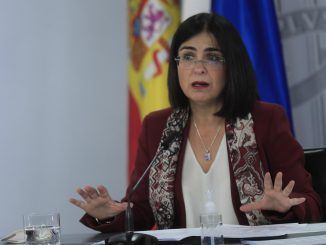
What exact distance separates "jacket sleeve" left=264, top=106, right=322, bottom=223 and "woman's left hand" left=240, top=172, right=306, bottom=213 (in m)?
0.07

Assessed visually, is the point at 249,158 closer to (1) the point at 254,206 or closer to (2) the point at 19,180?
(1) the point at 254,206

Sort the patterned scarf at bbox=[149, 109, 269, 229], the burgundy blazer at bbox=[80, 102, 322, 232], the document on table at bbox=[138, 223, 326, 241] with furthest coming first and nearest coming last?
the patterned scarf at bbox=[149, 109, 269, 229] → the burgundy blazer at bbox=[80, 102, 322, 232] → the document on table at bbox=[138, 223, 326, 241]

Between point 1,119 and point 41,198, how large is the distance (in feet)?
1.64

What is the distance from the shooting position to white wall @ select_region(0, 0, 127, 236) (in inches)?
114

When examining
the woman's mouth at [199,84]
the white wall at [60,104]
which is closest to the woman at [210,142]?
the woman's mouth at [199,84]

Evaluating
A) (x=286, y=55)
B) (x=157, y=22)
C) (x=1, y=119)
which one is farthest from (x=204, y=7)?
(x=1, y=119)

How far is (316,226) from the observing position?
1.31 metres

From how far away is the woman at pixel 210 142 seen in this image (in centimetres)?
182

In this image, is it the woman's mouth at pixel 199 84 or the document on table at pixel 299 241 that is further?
the woman's mouth at pixel 199 84

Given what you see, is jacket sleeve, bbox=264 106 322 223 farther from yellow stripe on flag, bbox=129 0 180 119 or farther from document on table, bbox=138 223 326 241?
yellow stripe on flag, bbox=129 0 180 119

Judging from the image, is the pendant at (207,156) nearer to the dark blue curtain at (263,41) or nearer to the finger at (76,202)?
the finger at (76,202)

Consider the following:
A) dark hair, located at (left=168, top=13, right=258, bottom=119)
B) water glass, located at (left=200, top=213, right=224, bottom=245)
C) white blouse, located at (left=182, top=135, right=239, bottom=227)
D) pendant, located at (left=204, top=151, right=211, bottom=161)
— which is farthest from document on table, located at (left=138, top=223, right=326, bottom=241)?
dark hair, located at (left=168, top=13, right=258, bottom=119)

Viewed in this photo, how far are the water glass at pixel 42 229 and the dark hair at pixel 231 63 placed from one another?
0.91 m

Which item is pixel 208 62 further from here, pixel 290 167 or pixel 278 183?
pixel 278 183
